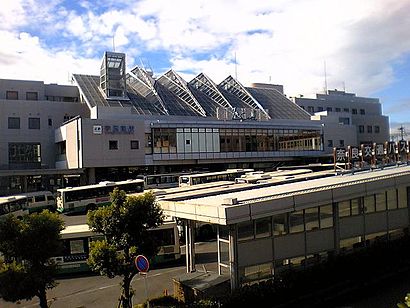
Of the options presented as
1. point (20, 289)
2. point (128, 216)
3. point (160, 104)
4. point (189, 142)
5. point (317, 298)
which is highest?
point (160, 104)

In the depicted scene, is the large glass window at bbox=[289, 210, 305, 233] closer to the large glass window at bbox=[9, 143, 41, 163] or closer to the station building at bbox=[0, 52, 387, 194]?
the station building at bbox=[0, 52, 387, 194]

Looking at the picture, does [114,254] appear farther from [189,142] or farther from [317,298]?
[189,142]

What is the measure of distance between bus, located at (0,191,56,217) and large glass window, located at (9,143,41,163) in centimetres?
1917

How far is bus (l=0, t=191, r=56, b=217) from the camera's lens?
29.8 m

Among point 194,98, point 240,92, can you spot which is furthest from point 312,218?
point 240,92

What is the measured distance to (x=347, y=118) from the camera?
7619cm

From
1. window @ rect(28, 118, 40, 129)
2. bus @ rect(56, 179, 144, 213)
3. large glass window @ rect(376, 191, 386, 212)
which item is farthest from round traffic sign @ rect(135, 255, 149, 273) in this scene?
window @ rect(28, 118, 40, 129)

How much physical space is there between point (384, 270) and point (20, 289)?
41.1ft

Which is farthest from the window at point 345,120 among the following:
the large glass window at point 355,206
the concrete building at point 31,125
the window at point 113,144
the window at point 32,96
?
the large glass window at point 355,206

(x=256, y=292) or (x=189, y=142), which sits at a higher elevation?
(x=189, y=142)

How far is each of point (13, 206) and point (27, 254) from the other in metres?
20.9

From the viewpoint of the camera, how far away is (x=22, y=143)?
53406 mm

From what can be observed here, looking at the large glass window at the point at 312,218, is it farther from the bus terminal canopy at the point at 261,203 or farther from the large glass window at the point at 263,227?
the large glass window at the point at 263,227

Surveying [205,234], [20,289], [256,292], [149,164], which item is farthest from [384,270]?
[149,164]
